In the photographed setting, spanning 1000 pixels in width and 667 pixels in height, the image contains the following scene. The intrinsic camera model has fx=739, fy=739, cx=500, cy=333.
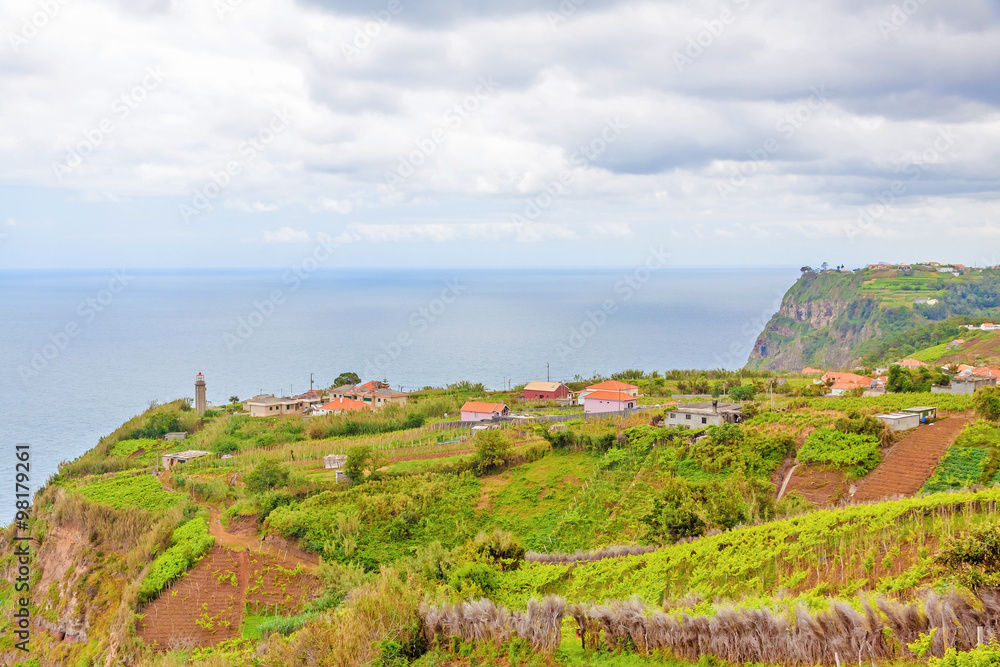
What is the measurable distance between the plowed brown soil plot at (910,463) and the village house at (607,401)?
1360 centimetres

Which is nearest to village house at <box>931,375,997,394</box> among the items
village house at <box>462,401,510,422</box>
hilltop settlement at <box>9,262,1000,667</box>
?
hilltop settlement at <box>9,262,1000,667</box>

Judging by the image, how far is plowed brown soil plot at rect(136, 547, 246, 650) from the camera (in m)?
16.2

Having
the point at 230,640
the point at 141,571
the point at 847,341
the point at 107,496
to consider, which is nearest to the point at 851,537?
the point at 230,640

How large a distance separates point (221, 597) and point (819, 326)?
9897 cm

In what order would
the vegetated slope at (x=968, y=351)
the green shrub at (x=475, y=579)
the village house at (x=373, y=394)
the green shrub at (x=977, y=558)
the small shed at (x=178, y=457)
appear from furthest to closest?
1. the vegetated slope at (x=968, y=351)
2. the village house at (x=373, y=394)
3. the small shed at (x=178, y=457)
4. the green shrub at (x=475, y=579)
5. the green shrub at (x=977, y=558)

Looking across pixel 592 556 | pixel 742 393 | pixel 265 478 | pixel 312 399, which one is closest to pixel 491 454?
pixel 265 478

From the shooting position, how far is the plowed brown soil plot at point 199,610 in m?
16.2

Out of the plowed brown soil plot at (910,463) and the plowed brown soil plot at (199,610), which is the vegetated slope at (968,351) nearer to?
the plowed brown soil plot at (910,463)

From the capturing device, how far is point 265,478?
22.8 m

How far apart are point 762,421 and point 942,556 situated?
15063 mm

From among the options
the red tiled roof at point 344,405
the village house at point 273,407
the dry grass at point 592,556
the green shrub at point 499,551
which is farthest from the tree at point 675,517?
the village house at point 273,407

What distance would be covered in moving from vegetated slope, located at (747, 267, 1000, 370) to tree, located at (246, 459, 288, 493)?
7002cm

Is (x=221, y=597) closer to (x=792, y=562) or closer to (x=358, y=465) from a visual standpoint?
(x=358, y=465)

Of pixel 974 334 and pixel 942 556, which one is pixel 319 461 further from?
pixel 974 334
